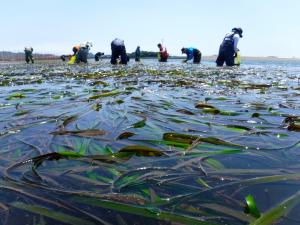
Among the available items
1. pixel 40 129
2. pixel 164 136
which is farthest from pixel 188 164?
pixel 40 129

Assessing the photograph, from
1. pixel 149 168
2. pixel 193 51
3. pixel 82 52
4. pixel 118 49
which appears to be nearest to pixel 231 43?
pixel 118 49

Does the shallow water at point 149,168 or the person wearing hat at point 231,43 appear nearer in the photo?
the shallow water at point 149,168

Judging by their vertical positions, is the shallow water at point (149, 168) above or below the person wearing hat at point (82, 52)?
below

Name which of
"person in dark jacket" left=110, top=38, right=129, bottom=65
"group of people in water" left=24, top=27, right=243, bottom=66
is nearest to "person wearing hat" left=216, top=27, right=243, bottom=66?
"group of people in water" left=24, top=27, right=243, bottom=66

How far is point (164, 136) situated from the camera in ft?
9.79

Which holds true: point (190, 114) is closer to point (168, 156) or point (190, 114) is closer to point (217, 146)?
point (217, 146)

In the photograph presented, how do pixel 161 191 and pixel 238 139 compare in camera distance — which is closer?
pixel 161 191

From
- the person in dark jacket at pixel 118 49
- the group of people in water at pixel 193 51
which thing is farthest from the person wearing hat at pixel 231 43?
the person in dark jacket at pixel 118 49

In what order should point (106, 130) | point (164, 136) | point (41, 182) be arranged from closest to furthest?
point (41, 182) → point (164, 136) → point (106, 130)

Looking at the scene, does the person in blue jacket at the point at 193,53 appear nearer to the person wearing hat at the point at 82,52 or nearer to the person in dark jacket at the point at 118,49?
the person in dark jacket at the point at 118,49

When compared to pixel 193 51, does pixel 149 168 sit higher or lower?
lower

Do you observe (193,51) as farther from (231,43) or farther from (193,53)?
(231,43)

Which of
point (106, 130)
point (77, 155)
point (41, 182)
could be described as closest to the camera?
point (41, 182)

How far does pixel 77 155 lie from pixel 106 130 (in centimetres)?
94
